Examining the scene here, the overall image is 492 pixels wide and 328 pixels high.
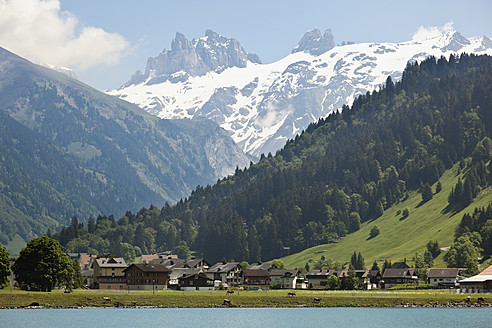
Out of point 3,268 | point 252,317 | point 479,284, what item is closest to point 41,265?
point 3,268

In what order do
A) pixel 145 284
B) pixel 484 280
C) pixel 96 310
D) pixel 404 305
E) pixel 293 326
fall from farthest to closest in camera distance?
pixel 145 284
pixel 484 280
pixel 404 305
pixel 96 310
pixel 293 326

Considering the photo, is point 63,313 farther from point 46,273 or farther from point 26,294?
point 46,273

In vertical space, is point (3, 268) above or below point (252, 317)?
above

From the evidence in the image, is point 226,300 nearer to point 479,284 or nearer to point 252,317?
point 252,317

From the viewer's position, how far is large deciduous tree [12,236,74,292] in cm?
14438

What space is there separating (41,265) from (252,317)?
157 feet

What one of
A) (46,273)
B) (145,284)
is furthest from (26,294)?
(145,284)

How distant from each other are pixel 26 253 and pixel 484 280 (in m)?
102

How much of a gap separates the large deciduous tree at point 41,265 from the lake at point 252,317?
57.3 feet

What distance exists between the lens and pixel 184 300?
145 m

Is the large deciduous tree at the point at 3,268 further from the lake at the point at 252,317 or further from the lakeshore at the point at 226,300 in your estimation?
the lake at the point at 252,317

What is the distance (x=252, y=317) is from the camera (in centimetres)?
12219

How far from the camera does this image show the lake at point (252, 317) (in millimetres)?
108625

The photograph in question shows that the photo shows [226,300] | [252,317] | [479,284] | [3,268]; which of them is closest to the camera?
[252,317]
